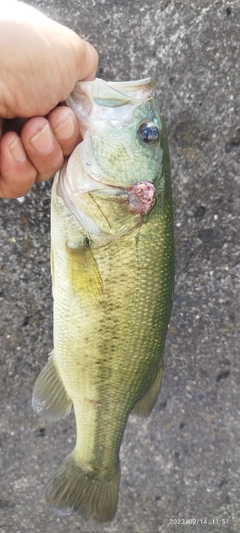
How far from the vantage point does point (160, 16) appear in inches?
74.3

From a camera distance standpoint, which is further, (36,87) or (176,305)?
(176,305)

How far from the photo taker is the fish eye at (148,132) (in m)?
1.39

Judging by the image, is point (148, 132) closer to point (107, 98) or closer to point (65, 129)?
point (107, 98)

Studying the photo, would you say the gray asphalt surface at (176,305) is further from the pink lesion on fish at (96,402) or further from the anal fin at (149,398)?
the pink lesion on fish at (96,402)

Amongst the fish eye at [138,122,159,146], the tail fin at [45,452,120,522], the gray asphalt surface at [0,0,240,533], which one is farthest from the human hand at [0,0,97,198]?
the tail fin at [45,452,120,522]

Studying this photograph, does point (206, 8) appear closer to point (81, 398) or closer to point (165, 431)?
point (81, 398)

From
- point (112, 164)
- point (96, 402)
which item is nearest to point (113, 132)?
point (112, 164)

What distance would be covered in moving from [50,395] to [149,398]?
1.33 ft

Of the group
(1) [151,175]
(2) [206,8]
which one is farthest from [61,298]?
(2) [206,8]

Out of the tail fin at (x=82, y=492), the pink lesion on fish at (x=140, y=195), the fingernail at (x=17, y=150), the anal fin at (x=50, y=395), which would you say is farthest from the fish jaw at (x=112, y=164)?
the tail fin at (x=82, y=492)

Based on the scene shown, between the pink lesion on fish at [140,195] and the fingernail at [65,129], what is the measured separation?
27cm

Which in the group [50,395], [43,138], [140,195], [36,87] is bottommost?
[50,395]

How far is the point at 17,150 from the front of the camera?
1.35 meters

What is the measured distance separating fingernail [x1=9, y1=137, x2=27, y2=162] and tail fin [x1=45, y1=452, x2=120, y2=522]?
1.25 meters
